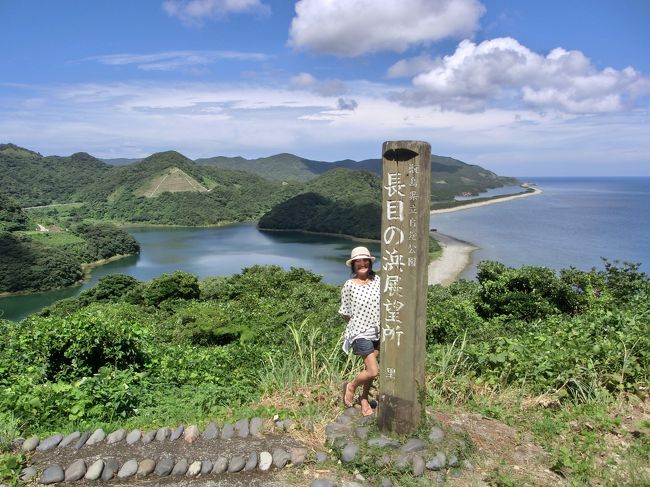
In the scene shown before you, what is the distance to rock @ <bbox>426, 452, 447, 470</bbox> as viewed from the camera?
3387 millimetres

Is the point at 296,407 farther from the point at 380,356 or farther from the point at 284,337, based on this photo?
the point at 284,337

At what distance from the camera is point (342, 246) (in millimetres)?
69938

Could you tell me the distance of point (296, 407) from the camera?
437 cm

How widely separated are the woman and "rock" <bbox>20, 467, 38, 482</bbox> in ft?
8.61

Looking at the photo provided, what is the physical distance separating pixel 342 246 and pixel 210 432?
66.2 metres

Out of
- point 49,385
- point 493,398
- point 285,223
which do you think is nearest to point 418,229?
point 493,398

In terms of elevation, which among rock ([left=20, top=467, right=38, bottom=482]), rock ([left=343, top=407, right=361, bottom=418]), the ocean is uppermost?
rock ([left=343, top=407, right=361, bottom=418])

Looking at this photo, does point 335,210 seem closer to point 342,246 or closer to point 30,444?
point 342,246

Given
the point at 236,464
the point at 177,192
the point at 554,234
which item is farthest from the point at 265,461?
the point at 177,192

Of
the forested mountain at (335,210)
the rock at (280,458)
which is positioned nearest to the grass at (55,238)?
the forested mountain at (335,210)

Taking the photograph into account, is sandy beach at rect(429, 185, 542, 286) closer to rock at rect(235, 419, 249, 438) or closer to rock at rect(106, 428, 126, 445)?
rock at rect(235, 419, 249, 438)

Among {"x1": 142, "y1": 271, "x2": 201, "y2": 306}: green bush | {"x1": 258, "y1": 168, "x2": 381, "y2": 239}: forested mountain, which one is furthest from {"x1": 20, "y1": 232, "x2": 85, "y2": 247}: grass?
{"x1": 142, "y1": 271, "x2": 201, "y2": 306}: green bush

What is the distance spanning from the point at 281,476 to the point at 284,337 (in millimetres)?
4100

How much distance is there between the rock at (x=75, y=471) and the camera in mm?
3393
